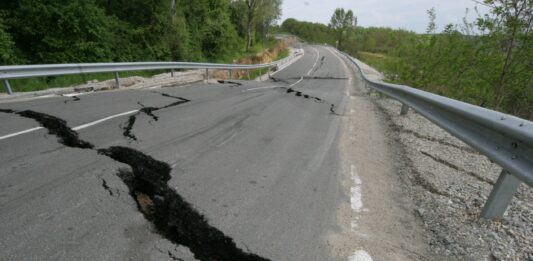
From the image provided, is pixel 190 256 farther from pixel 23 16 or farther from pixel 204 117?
pixel 23 16

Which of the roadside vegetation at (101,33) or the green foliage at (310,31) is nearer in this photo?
the roadside vegetation at (101,33)

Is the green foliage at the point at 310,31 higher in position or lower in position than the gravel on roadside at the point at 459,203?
higher

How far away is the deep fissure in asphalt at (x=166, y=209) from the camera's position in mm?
2156

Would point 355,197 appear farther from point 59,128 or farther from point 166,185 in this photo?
point 59,128

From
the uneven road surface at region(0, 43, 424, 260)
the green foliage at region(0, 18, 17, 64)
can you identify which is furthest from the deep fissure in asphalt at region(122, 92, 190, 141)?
the green foliage at region(0, 18, 17, 64)

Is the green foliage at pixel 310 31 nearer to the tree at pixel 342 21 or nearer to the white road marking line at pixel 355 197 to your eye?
the tree at pixel 342 21

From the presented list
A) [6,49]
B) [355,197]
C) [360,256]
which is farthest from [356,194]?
[6,49]

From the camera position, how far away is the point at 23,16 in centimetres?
1145

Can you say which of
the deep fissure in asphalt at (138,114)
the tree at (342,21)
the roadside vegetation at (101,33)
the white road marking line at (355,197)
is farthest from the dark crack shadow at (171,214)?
the tree at (342,21)

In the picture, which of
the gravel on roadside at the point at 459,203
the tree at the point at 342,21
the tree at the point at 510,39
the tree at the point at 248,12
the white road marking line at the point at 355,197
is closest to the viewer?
the gravel on roadside at the point at 459,203

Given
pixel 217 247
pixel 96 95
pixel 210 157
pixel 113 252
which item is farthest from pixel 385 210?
pixel 96 95

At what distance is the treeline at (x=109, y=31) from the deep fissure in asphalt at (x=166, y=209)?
1055 cm

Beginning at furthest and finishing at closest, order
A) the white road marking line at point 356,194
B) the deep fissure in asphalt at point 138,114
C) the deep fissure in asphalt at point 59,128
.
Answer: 1. the deep fissure in asphalt at point 138,114
2. the deep fissure in asphalt at point 59,128
3. the white road marking line at point 356,194

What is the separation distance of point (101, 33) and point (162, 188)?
1368 centimetres
